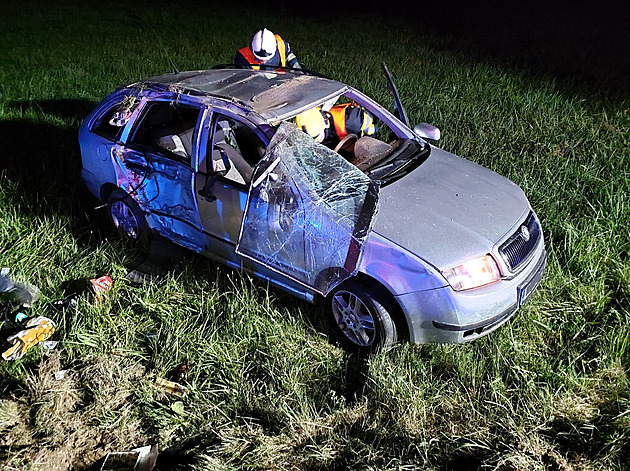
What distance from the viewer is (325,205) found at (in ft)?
11.2

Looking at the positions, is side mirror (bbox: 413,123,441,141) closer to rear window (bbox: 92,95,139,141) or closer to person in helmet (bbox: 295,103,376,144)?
person in helmet (bbox: 295,103,376,144)

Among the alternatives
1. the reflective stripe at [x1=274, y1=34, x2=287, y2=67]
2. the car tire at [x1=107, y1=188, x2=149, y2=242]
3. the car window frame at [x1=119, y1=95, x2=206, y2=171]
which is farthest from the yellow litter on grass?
the reflective stripe at [x1=274, y1=34, x2=287, y2=67]

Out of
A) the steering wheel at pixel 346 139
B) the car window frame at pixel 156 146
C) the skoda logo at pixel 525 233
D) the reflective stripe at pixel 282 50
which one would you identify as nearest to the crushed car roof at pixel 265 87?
the car window frame at pixel 156 146

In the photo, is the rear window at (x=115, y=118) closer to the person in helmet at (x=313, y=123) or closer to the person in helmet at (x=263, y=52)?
the person in helmet at (x=313, y=123)

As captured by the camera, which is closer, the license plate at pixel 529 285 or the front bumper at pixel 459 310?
the front bumper at pixel 459 310

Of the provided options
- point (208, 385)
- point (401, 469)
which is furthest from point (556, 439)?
point (208, 385)

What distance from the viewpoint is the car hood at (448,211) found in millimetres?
3354

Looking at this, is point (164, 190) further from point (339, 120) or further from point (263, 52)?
point (263, 52)

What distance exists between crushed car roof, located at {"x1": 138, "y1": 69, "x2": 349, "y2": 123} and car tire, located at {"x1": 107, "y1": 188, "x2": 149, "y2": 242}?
0.94 m

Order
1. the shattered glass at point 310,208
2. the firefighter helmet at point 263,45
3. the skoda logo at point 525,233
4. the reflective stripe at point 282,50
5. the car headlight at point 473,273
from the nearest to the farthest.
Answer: the car headlight at point 473,273, the shattered glass at point 310,208, the skoda logo at point 525,233, the firefighter helmet at point 263,45, the reflective stripe at point 282,50

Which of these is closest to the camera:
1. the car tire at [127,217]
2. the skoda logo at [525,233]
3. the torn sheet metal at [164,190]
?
the skoda logo at [525,233]

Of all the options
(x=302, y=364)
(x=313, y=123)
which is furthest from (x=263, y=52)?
(x=302, y=364)

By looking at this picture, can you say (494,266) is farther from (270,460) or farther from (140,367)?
(140,367)

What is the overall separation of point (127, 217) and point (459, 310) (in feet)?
9.22
